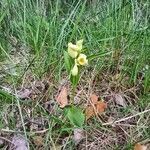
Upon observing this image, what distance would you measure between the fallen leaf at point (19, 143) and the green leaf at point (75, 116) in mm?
215

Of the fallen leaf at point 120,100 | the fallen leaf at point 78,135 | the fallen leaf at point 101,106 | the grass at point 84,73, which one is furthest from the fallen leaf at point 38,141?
the fallen leaf at point 120,100

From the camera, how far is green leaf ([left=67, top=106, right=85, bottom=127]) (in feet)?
5.40

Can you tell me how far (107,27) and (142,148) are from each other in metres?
0.68

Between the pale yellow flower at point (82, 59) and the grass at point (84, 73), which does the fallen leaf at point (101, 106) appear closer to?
the grass at point (84, 73)

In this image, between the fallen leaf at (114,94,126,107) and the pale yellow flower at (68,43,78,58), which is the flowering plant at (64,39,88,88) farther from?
the fallen leaf at (114,94,126,107)

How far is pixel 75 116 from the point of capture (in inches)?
64.9

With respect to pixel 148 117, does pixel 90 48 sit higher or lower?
higher

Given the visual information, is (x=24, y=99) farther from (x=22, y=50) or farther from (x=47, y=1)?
(x=47, y=1)

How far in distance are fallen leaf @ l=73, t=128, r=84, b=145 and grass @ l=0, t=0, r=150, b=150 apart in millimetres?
21

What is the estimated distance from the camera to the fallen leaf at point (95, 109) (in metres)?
1.77

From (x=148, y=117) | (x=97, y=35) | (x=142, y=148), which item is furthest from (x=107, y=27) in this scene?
(x=142, y=148)

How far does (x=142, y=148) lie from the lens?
1.66 metres

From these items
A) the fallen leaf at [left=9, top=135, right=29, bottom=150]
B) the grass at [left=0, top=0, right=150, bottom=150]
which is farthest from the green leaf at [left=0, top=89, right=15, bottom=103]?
the fallen leaf at [left=9, top=135, right=29, bottom=150]

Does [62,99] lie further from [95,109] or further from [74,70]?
[74,70]
